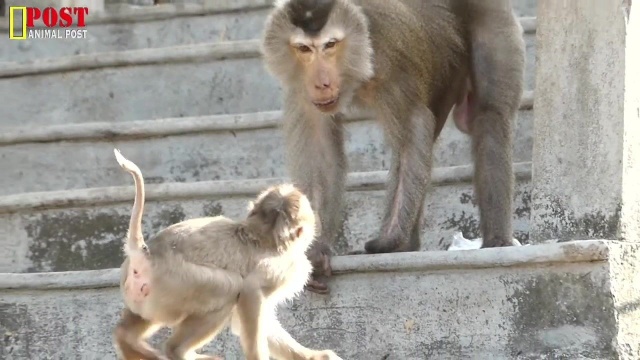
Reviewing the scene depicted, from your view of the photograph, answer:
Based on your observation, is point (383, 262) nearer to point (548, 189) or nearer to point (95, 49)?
point (548, 189)

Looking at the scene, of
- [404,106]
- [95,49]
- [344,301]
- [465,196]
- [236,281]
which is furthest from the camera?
[95,49]

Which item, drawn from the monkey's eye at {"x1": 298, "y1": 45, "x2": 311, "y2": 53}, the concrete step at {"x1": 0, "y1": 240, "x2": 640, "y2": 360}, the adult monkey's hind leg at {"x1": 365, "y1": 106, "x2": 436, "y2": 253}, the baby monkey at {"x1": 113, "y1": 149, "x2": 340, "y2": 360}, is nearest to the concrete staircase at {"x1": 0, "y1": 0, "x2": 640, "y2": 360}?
the concrete step at {"x1": 0, "y1": 240, "x2": 640, "y2": 360}

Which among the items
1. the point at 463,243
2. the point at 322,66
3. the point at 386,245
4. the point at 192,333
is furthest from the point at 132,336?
the point at 463,243

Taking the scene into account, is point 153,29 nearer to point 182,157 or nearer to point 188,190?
point 182,157

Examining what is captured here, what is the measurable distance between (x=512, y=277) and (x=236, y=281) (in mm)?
1068

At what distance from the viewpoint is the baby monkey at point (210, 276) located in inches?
196

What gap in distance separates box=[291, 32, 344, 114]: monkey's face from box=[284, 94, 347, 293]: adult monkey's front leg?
248 mm

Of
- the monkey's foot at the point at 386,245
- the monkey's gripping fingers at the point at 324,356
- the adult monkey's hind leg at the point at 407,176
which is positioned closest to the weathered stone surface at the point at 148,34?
the adult monkey's hind leg at the point at 407,176

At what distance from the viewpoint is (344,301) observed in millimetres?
5918

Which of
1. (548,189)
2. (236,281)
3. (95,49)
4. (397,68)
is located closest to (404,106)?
(397,68)

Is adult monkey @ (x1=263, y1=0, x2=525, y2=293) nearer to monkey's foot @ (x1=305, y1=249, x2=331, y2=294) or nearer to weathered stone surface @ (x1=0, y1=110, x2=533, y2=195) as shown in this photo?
monkey's foot @ (x1=305, y1=249, x2=331, y2=294)

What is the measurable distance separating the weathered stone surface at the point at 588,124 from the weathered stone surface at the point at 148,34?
12.1 feet

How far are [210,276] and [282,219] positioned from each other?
375 millimetres

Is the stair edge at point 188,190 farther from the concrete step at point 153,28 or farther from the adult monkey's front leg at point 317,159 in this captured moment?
the concrete step at point 153,28
